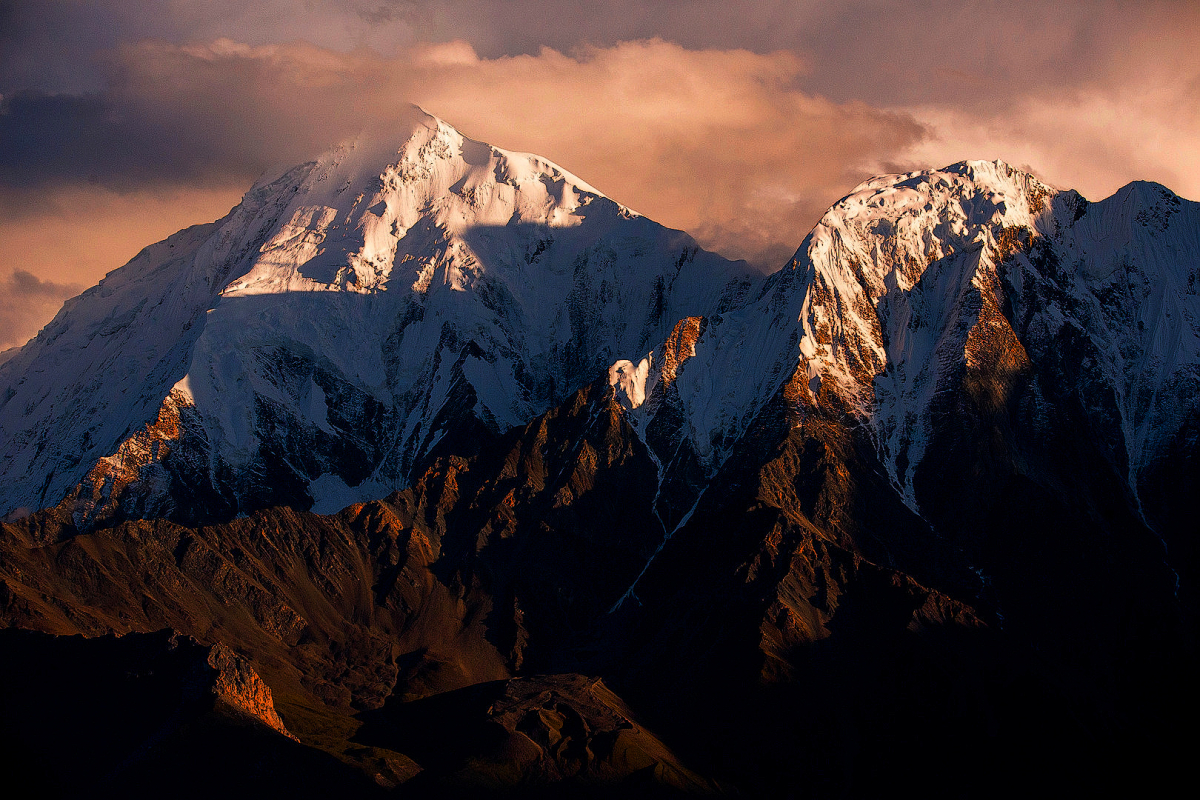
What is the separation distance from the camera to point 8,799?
5217 inches

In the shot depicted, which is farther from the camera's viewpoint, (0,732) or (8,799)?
(0,732)

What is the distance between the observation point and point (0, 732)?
7569 inches

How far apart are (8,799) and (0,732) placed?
213 ft
